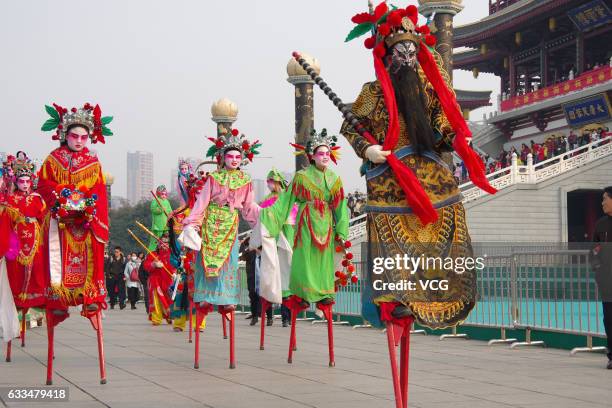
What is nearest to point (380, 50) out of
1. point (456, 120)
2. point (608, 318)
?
point (456, 120)

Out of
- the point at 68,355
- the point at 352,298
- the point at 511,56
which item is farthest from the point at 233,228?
the point at 511,56

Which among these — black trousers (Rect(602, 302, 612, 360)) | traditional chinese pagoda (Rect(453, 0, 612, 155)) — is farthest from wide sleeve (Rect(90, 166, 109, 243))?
traditional chinese pagoda (Rect(453, 0, 612, 155))

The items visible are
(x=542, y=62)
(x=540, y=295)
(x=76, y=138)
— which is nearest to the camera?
(x=76, y=138)

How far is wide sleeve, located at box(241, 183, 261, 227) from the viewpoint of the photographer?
9.18 metres

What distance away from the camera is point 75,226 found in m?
7.49

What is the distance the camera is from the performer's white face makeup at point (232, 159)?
9250mm

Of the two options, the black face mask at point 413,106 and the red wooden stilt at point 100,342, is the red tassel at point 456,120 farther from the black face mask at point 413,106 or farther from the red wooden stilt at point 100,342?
the red wooden stilt at point 100,342

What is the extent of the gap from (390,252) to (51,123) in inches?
140

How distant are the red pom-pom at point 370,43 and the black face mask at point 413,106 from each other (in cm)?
23

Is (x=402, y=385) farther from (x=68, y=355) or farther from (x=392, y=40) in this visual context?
(x=68, y=355)

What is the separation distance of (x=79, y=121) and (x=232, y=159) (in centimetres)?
197

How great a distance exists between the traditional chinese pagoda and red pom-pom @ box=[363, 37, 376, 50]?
28.2 m

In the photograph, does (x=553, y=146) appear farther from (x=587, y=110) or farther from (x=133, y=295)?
(x=133, y=295)

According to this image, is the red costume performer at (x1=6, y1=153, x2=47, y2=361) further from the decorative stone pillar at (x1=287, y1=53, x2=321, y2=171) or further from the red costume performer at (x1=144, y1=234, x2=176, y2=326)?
the decorative stone pillar at (x1=287, y1=53, x2=321, y2=171)
